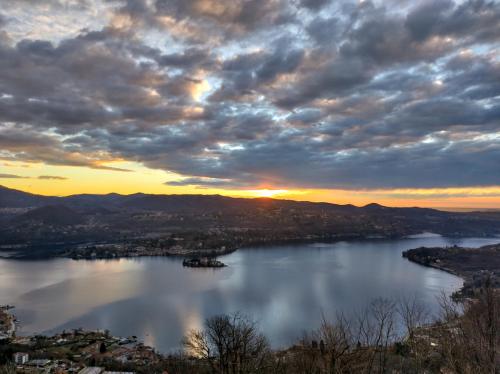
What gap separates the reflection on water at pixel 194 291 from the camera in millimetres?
15359

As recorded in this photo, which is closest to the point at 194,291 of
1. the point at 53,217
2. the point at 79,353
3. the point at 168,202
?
the point at 79,353

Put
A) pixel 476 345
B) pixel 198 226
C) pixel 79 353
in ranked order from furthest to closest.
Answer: pixel 198 226
pixel 79 353
pixel 476 345

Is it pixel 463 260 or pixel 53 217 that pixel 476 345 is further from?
pixel 53 217

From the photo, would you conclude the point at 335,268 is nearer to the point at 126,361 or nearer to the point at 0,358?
the point at 126,361

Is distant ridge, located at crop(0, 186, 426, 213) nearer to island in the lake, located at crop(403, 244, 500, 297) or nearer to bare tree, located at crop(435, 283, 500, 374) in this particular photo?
island in the lake, located at crop(403, 244, 500, 297)

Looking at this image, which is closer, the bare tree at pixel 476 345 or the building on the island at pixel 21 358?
the bare tree at pixel 476 345

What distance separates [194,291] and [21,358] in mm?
11786

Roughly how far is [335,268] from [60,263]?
21888 millimetres

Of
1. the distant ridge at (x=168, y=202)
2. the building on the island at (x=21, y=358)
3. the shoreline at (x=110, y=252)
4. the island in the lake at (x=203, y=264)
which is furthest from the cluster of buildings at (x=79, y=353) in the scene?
the distant ridge at (x=168, y=202)

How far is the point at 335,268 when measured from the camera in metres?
28.6

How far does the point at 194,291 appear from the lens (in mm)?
21531

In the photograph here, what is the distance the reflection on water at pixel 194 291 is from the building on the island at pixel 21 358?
3.66m

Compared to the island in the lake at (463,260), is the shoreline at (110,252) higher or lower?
lower

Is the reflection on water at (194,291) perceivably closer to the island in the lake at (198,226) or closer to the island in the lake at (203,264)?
the island in the lake at (203,264)
